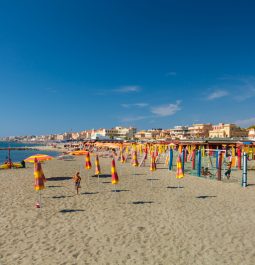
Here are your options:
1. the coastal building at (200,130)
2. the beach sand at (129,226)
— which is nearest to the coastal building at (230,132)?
the coastal building at (200,130)

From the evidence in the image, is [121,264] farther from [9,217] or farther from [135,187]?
[135,187]

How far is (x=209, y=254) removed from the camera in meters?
8.01

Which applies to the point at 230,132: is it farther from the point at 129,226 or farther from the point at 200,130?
the point at 129,226

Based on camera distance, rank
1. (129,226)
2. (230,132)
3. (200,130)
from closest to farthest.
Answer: (129,226) → (230,132) → (200,130)

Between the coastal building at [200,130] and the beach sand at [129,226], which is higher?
the coastal building at [200,130]

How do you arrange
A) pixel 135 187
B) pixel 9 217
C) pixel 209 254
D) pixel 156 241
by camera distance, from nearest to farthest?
1. pixel 209 254
2. pixel 156 241
3. pixel 9 217
4. pixel 135 187

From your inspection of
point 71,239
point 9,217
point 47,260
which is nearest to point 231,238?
point 71,239

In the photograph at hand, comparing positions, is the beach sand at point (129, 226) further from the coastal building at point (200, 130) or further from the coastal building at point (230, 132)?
the coastal building at point (200, 130)

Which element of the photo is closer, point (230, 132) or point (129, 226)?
point (129, 226)

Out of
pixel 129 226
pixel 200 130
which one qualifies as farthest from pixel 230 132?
pixel 129 226

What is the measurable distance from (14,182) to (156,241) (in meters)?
14.9

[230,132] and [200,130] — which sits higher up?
[200,130]

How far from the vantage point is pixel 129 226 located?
10.5 m

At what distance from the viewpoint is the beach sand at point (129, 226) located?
790cm
